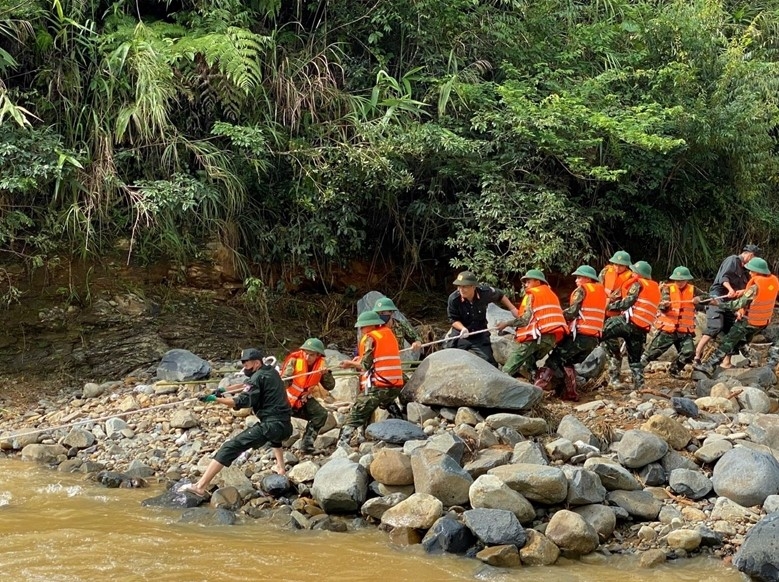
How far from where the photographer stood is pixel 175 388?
8820 millimetres

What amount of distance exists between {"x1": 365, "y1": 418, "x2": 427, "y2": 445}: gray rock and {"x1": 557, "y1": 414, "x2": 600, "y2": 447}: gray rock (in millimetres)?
1199

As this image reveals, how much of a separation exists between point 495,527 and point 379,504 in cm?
96

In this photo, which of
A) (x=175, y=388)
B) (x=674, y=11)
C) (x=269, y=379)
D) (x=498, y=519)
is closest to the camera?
(x=498, y=519)

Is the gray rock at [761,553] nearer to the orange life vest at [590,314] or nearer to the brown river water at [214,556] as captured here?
the brown river water at [214,556]

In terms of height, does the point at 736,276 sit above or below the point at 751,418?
above

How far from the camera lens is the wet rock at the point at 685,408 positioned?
7.55 meters

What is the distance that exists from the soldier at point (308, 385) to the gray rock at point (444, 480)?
61.4 inches

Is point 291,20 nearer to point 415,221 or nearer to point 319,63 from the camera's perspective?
point 319,63

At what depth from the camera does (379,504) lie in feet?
19.3

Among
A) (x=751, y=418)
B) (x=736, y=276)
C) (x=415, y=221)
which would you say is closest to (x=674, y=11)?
(x=736, y=276)

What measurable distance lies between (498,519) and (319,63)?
7.11 m

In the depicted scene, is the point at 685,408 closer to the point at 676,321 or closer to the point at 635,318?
the point at 635,318

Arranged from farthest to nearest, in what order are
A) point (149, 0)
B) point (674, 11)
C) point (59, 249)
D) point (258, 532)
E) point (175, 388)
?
point (674, 11) → point (149, 0) → point (59, 249) → point (175, 388) → point (258, 532)

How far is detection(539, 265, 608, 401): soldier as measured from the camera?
8.24m
